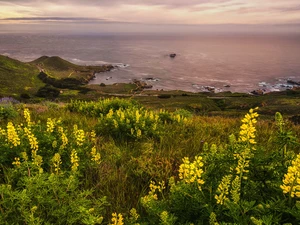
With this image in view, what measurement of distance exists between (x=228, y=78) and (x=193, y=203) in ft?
449

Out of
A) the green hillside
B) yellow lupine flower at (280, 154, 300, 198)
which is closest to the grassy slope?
the green hillside

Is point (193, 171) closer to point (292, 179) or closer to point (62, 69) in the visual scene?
point (292, 179)

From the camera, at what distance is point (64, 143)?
444 centimetres

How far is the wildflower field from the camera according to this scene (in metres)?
2.48

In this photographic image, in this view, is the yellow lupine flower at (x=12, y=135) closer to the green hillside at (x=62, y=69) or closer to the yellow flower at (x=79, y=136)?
the yellow flower at (x=79, y=136)

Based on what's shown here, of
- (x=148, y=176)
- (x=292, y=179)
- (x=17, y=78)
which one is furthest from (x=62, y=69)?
(x=292, y=179)

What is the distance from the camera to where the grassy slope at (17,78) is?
8639cm

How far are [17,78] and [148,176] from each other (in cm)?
11018

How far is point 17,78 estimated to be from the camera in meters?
102

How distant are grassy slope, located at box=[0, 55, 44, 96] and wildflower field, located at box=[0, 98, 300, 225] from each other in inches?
3232

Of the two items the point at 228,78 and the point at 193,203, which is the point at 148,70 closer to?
the point at 228,78

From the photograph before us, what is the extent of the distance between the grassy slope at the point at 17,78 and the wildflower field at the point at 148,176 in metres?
82.1

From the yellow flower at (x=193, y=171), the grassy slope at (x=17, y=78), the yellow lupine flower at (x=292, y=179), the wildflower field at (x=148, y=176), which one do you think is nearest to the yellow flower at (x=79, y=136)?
the wildflower field at (x=148, y=176)

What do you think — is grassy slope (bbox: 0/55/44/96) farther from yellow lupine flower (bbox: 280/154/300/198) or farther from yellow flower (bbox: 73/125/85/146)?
yellow lupine flower (bbox: 280/154/300/198)
